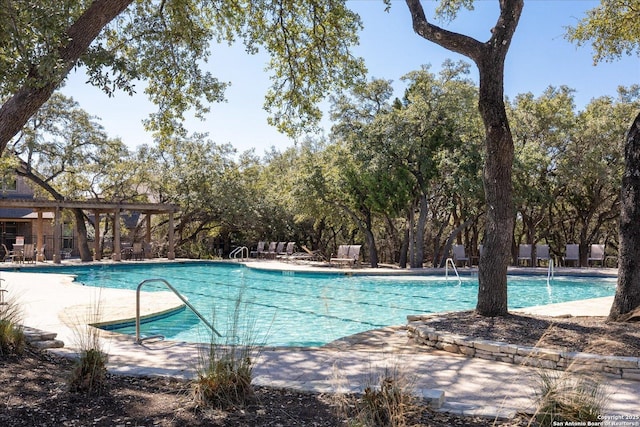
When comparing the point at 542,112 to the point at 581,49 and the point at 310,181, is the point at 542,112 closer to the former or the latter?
the point at 310,181

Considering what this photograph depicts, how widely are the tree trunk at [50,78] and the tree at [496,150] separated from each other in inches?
145

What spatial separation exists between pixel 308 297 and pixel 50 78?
8068mm

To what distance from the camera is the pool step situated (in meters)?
4.91

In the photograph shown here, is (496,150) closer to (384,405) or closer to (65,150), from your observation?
(384,405)

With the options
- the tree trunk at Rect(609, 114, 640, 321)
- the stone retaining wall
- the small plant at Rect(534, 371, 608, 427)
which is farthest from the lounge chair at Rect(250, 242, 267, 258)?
the small plant at Rect(534, 371, 608, 427)

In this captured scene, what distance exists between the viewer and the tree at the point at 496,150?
614cm

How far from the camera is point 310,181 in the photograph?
1827 centimetres

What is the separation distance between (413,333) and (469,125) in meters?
11.8

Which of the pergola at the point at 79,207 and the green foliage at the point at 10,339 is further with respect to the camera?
the pergola at the point at 79,207

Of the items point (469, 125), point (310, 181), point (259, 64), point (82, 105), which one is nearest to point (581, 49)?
point (259, 64)

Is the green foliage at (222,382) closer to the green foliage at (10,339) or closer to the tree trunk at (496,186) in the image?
the green foliage at (10,339)

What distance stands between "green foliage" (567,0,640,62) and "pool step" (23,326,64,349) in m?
8.58

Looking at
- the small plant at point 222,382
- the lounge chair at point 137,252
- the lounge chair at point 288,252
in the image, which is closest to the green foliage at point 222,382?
the small plant at point 222,382

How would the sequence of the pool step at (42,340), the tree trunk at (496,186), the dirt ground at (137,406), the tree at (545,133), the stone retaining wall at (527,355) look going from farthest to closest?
the tree at (545,133)
the tree trunk at (496,186)
the pool step at (42,340)
the stone retaining wall at (527,355)
the dirt ground at (137,406)
